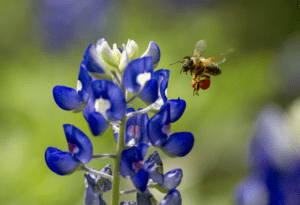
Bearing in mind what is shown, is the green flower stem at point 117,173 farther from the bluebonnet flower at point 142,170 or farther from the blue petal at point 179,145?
the blue petal at point 179,145

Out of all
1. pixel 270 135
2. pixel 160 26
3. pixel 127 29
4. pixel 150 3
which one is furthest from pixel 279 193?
pixel 150 3

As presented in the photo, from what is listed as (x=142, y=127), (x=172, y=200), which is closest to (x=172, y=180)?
(x=172, y=200)

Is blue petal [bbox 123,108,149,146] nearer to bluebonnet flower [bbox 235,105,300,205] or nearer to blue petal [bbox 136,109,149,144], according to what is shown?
blue petal [bbox 136,109,149,144]

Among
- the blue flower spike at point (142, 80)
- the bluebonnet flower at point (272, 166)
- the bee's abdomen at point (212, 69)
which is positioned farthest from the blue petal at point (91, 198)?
the bee's abdomen at point (212, 69)

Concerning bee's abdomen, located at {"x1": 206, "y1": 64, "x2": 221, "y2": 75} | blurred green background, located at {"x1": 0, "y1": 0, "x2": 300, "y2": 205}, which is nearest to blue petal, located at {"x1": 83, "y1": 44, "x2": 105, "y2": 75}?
bee's abdomen, located at {"x1": 206, "y1": 64, "x2": 221, "y2": 75}

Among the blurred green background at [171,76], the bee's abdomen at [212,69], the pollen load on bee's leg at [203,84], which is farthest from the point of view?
the blurred green background at [171,76]

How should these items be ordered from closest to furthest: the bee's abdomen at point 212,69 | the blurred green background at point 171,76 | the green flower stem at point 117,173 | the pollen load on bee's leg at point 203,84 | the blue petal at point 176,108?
the green flower stem at point 117,173, the blue petal at point 176,108, the pollen load on bee's leg at point 203,84, the bee's abdomen at point 212,69, the blurred green background at point 171,76
